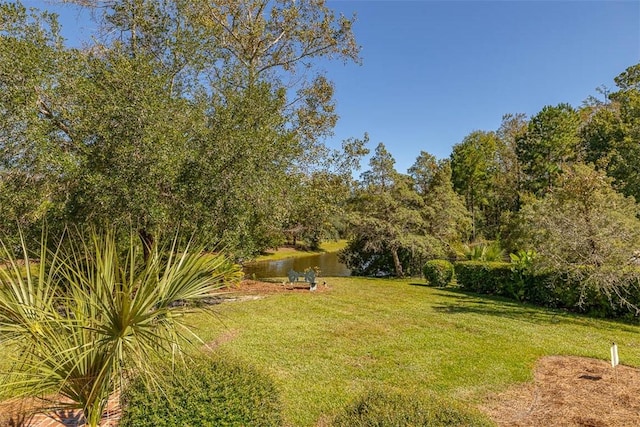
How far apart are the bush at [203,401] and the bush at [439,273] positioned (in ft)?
41.5

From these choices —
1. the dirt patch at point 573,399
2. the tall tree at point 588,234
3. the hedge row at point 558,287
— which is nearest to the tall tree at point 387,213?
the hedge row at point 558,287

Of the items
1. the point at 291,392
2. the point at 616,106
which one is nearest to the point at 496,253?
the point at 291,392

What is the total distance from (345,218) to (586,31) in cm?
1051

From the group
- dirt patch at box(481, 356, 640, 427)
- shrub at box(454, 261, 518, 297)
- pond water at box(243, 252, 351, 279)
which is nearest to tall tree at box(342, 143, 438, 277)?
shrub at box(454, 261, 518, 297)

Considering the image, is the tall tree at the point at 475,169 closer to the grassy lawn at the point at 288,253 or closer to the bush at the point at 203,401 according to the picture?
the grassy lawn at the point at 288,253

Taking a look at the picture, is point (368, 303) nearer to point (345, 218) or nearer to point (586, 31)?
point (345, 218)

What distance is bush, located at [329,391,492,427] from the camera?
2.42 metres

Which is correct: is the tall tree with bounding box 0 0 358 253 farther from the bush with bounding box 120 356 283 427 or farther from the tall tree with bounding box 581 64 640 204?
the tall tree with bounding box 581 64 640 204

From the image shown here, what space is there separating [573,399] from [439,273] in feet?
34.7

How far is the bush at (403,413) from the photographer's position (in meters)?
2.42

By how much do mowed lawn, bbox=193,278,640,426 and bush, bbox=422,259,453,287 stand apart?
4.02m

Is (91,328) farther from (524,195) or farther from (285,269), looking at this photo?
(524,195)

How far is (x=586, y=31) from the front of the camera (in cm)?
948

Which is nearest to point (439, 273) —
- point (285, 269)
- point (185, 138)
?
point (185, 138)
